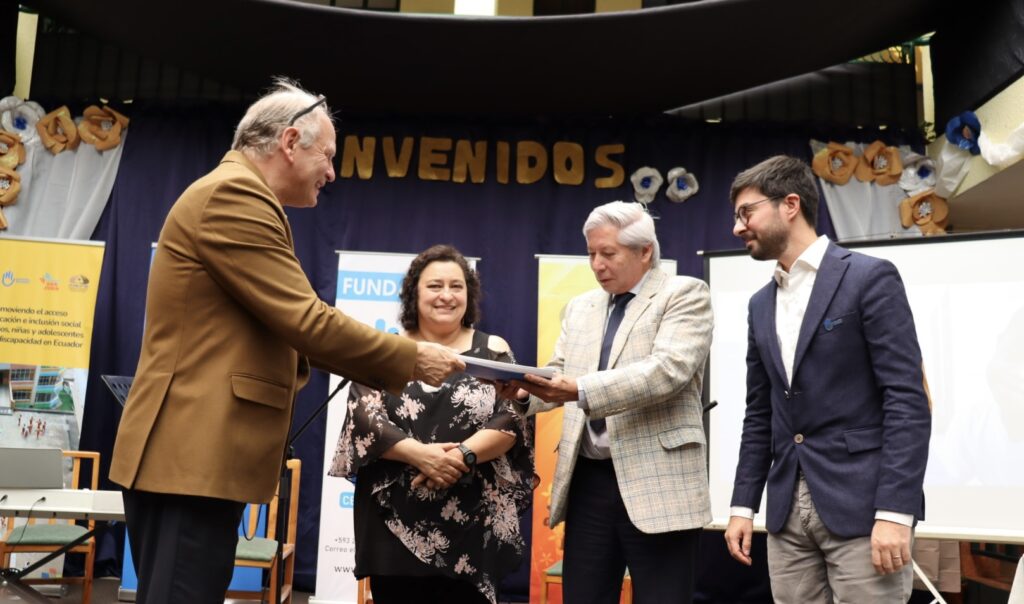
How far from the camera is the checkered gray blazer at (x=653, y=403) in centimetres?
223

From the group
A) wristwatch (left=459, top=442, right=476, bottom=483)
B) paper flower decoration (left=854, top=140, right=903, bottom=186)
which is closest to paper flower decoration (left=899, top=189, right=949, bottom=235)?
paper flower decoration (left=854, top=140, right=903, bottom=186)

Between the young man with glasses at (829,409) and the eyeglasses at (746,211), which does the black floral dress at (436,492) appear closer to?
the young man with glasses at (829,409)

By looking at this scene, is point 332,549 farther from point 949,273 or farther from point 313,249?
point 949,273

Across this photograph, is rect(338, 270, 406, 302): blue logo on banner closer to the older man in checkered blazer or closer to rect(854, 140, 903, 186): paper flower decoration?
the older man in checkered blazer

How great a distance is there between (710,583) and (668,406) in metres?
3.48

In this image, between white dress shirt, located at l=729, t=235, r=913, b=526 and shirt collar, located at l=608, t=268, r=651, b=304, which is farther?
shirt collar, located at l=608, t=268, r=651, b=304

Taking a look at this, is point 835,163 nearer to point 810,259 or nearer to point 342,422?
point 342,422

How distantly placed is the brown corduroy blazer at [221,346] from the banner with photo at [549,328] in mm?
3391

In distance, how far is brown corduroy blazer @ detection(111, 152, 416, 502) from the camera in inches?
62.4

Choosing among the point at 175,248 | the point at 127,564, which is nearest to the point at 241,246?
the point at 175,248

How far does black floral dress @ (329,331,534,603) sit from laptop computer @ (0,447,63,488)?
4.75 feet

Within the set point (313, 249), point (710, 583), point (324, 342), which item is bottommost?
→ point (710, 583)

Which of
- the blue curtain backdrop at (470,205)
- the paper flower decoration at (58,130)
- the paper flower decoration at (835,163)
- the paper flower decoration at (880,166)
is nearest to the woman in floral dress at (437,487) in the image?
the blue curtain backdrop at (470,205)

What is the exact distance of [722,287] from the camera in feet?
14.8
